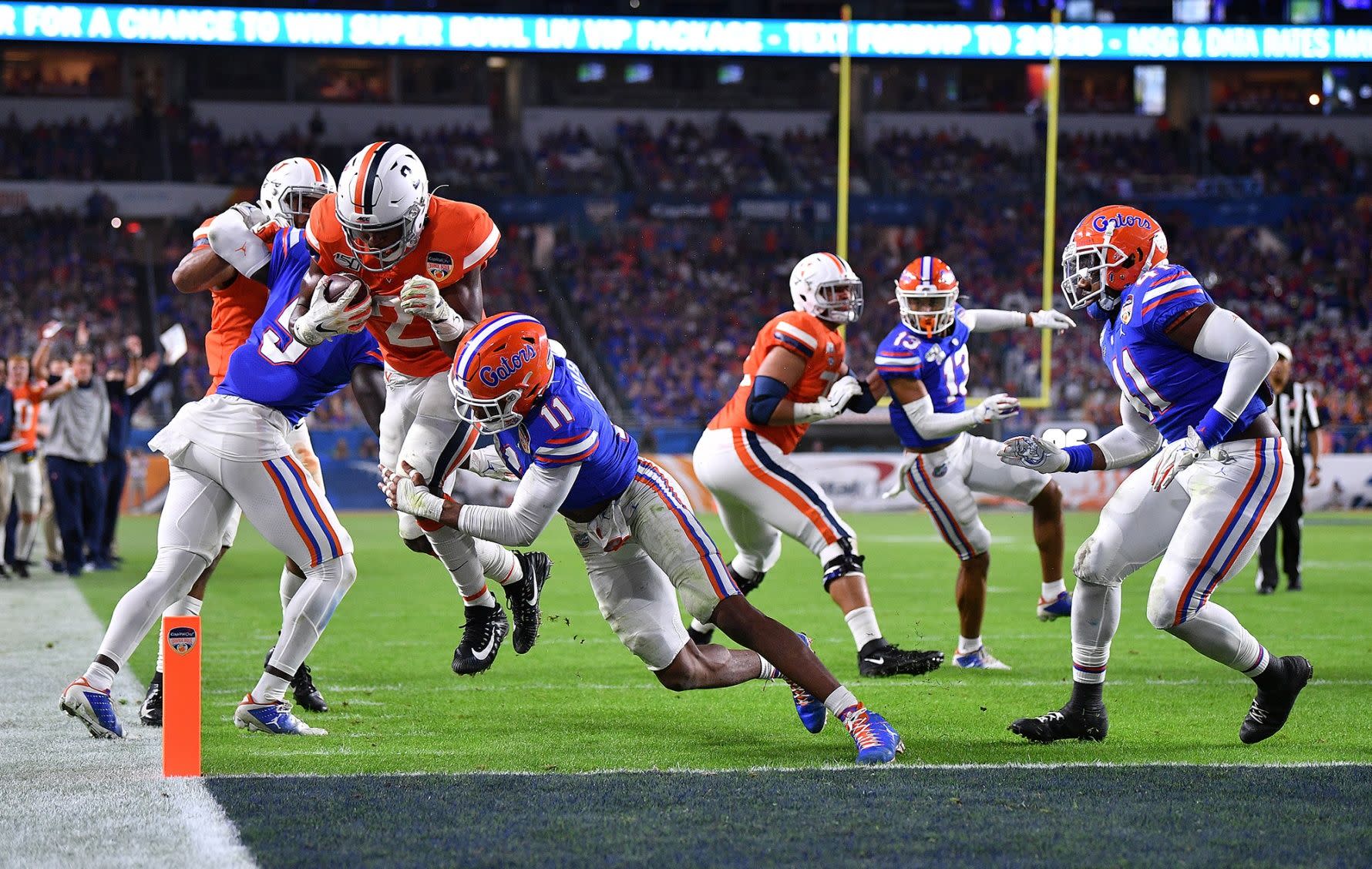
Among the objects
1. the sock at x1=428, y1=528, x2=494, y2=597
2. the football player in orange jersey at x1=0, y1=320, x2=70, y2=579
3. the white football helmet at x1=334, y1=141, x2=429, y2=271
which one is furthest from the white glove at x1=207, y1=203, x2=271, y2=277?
the football player in orange jersey at x1=0, y1=320, x2=70, y2=579

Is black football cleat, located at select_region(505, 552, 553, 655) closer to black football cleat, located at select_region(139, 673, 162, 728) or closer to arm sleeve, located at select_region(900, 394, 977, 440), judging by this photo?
black football cleat, located at select_region(139, 673, 162, 728)

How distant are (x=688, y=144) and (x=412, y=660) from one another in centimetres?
2216

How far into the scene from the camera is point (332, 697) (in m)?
5.99

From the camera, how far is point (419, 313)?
4.85 meters

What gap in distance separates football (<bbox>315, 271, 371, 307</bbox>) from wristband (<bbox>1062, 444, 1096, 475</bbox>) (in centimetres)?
251

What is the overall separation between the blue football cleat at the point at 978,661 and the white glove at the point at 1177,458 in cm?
203

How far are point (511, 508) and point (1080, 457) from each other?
2.05 m

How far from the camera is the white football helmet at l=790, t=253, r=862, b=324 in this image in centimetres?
682

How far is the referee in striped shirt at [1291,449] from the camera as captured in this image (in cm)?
1028

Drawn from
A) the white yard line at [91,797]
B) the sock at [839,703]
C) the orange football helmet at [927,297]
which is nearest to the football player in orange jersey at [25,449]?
the white yard line at [91,797]

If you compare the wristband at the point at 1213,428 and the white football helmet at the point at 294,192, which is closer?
the wristband at the point at 1213,428

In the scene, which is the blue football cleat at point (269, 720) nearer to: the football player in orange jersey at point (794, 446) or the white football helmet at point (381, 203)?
the white football helmet at point (381, 203)

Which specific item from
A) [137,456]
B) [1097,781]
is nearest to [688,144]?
[137,456]

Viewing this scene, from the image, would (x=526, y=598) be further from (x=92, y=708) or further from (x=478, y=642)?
(x=92, y=708)
